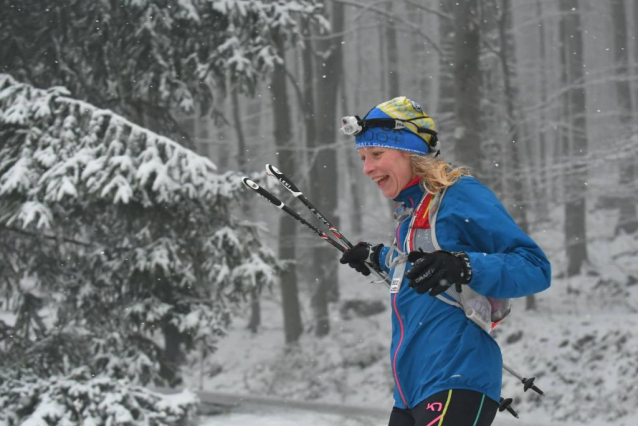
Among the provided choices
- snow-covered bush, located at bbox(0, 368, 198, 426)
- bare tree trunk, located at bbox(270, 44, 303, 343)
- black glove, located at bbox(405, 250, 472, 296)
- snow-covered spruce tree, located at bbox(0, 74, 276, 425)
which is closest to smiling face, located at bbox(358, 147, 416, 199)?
black glove, located at bbox(405, 250, 472, 296)

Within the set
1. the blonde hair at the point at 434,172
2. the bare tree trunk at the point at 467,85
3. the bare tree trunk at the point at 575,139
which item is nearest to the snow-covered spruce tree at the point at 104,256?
the blonde hair at the point at 434,172

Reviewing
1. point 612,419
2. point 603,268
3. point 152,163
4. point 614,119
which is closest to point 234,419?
point 152,163

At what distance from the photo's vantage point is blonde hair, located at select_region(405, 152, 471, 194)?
293cm

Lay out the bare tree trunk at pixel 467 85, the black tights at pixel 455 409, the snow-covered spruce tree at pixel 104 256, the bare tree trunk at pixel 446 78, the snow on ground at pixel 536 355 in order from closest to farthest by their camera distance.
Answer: the black tights at pixel 455 409 → the snow-covered spruce tree at pixel 104 256 → the snow on ground at pixel 536 355 → the bare tree trunk at pixel 467 85 → the bare tree trunk at pixel 446 78

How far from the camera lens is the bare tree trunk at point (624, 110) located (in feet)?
54.0

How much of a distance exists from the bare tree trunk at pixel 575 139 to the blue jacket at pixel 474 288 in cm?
1299

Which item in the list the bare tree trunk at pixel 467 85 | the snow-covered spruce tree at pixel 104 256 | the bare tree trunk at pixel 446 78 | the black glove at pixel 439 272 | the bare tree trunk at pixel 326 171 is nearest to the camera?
the black glove at pixel 439 272

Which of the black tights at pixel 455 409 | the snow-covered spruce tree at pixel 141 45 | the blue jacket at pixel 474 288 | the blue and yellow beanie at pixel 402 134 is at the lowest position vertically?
the black tights at pixel 455 409

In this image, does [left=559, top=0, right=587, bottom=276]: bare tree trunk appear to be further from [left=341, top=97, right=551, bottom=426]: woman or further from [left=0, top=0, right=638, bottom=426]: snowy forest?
[left=341, top=97, right=551, bottom=426]: woman

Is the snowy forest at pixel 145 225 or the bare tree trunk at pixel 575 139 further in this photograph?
the bare tree trunk at pixel 575 139

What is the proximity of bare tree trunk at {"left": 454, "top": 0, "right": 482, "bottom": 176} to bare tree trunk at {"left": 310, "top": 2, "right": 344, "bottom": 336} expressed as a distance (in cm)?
610

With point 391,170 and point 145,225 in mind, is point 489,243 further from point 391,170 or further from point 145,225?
point 145,225

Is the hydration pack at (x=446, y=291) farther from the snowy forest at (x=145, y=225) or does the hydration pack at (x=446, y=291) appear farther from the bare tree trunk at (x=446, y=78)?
the bare tree trunk at (x=446, y=78)

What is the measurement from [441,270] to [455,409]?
21.5 inches
